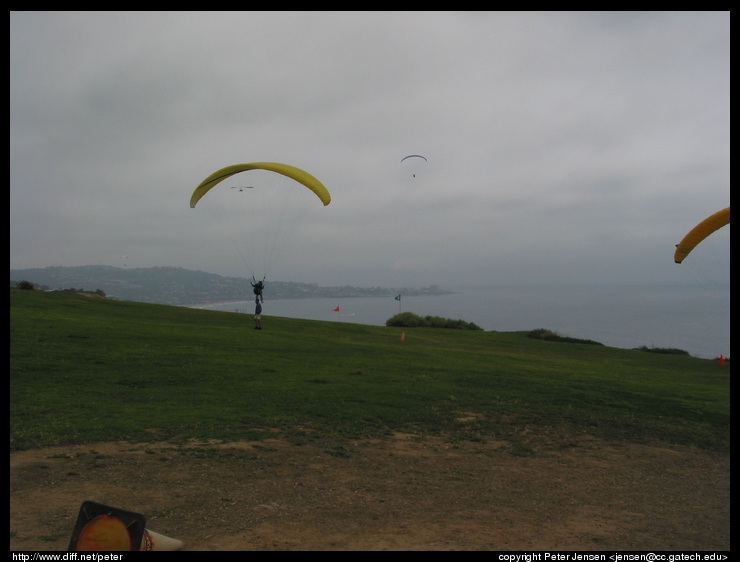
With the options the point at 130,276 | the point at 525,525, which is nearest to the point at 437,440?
the point at 525,525

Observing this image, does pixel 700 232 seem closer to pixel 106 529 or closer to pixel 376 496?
pixel 376 496

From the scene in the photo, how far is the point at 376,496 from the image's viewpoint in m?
9.83

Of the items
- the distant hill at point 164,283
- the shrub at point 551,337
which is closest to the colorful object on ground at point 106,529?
the shrub at point 551,337

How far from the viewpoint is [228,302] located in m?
87.0

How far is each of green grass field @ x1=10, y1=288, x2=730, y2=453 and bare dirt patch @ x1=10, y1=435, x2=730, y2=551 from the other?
1.15 meters

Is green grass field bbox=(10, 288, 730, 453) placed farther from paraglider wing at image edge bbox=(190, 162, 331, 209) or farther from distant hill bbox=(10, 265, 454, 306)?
distant hill bbox=(10, 265, 454, 306)

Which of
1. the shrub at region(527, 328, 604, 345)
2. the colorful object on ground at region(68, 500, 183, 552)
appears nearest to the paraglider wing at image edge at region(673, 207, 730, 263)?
the colorful object on ground at region(68, 500, 183, 552)

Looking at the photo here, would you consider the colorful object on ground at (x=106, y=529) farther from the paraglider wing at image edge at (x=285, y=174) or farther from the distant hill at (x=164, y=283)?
the distant hill at (x=164, y=283)

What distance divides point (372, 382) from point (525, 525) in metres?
10.6

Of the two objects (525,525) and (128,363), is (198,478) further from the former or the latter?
(128,363)

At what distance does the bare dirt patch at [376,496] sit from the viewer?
8172 mm
